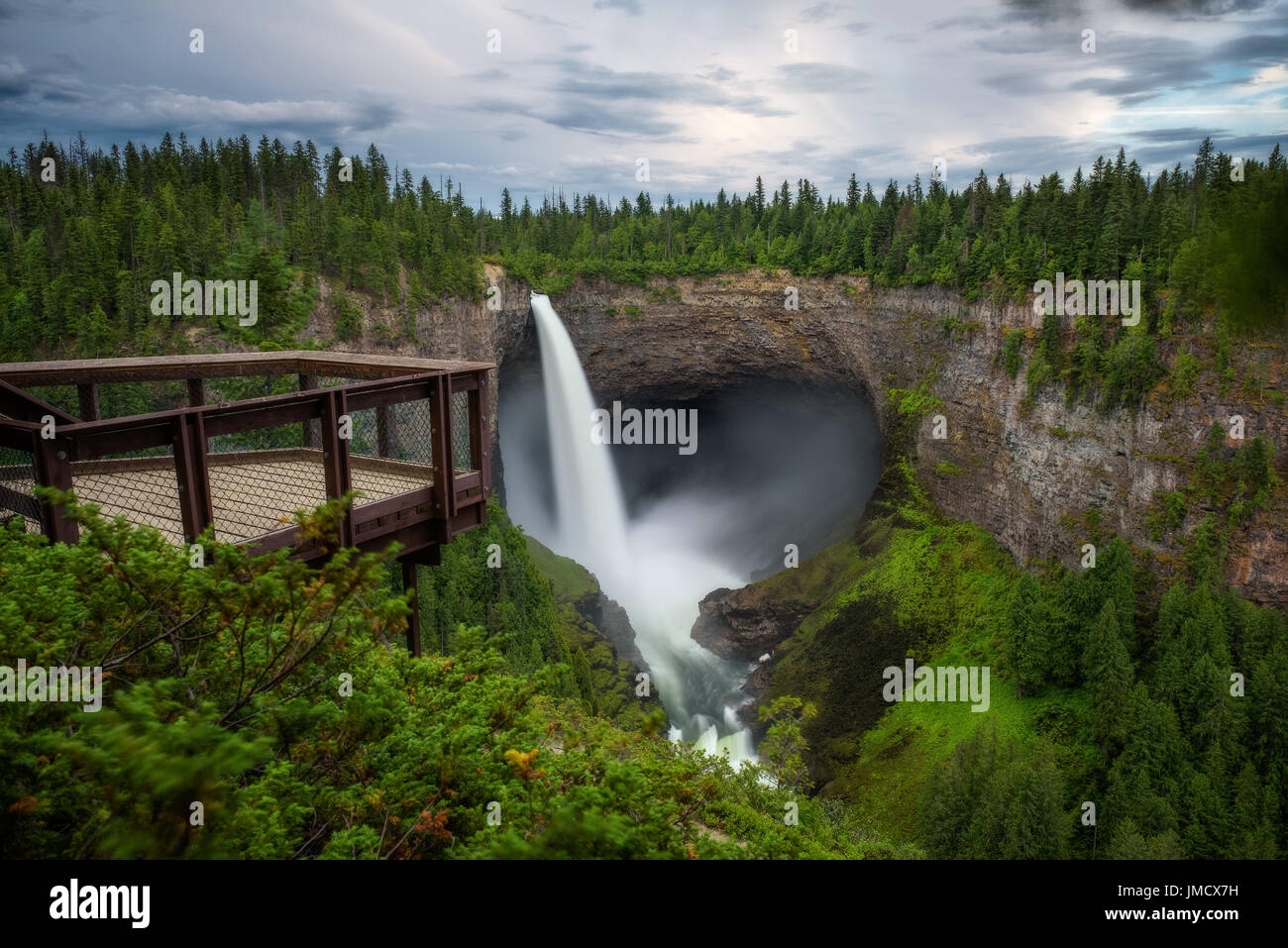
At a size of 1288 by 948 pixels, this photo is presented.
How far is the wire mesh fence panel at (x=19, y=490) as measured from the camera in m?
7.33

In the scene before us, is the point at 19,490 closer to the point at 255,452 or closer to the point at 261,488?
the point at 261,488

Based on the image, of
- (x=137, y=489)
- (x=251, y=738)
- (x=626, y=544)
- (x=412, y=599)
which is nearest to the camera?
(x=251, y=738)

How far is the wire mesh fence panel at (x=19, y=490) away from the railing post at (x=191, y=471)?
984 mm

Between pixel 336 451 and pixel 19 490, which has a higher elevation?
pixel 336 451

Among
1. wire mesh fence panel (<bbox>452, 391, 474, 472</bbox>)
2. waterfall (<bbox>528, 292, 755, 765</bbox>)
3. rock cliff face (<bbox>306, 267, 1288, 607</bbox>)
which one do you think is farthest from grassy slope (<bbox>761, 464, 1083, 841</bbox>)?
wire mesh fence panel (<bbox>452, 391, 474, 472</bbox>)

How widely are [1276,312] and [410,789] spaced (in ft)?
20.3

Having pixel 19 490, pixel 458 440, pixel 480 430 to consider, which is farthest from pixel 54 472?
pixel 458 440

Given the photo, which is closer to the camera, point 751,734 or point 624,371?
point 751,734

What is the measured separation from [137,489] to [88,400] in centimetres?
188

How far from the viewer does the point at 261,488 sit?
930cm
